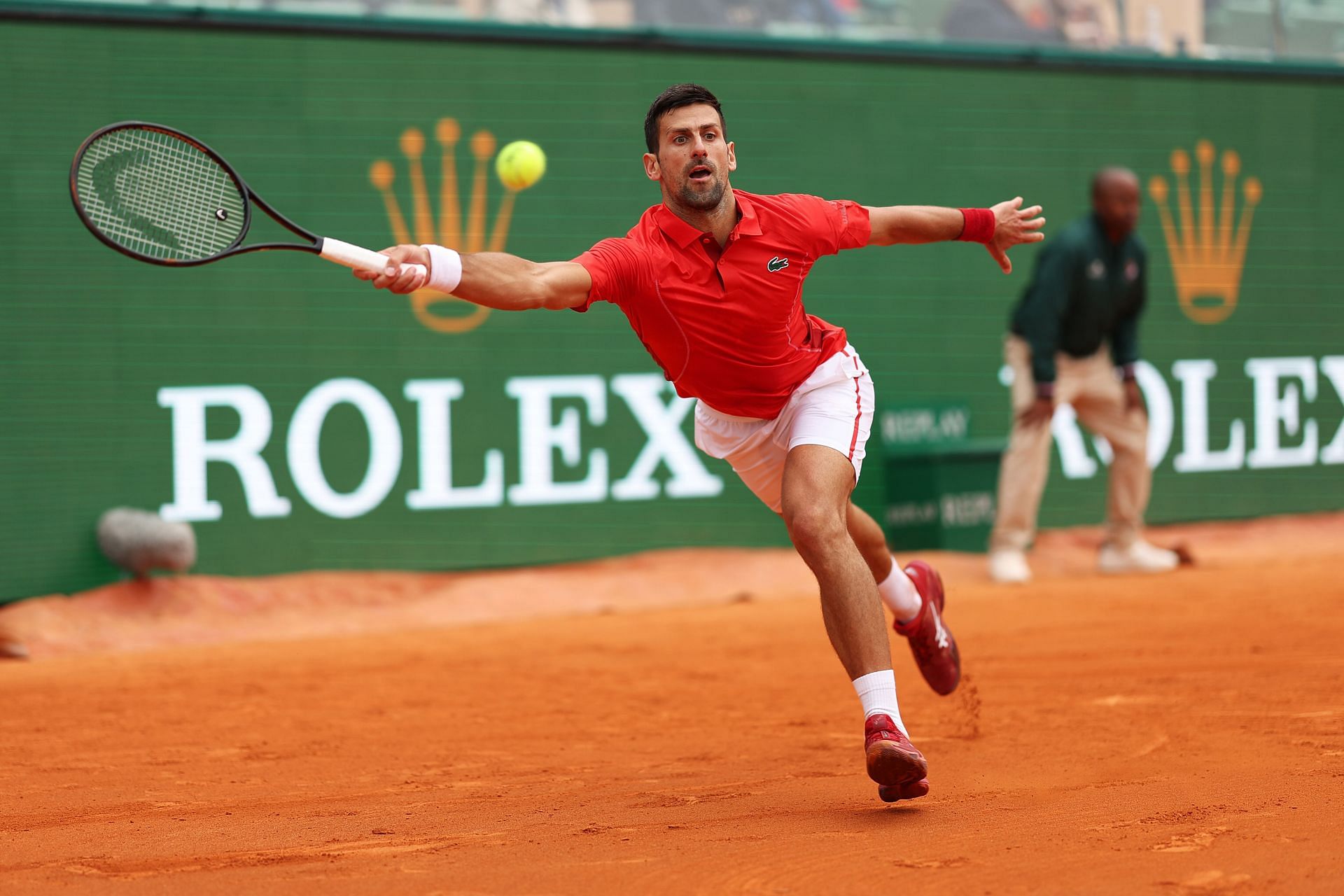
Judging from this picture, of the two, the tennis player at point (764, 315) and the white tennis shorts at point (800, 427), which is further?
the white tennis shorts at point (800, 427)

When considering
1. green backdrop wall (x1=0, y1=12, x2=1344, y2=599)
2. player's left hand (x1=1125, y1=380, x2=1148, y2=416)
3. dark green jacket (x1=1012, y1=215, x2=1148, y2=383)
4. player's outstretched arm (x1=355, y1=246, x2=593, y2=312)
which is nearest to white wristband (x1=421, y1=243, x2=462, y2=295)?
player's outstretched arm (x1=355, y1=246, x2=593, y2=312)

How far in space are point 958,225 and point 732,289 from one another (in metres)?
0.81

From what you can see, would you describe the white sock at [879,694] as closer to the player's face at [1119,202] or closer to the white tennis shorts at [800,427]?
the white tennis shorts at [800,427]

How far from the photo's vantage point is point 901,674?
6402 mm

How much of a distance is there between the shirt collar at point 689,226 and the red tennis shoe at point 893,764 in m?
1.42

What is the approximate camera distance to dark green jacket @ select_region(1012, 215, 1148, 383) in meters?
8.73

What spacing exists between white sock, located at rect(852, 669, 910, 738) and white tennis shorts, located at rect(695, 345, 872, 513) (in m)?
0.61

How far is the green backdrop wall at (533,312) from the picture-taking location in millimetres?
7992

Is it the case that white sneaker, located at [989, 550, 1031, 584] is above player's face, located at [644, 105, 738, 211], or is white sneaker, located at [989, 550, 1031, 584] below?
below

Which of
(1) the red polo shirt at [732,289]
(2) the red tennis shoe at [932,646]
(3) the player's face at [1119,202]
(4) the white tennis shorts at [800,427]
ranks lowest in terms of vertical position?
(2) the red tennis shoe at [932,646]

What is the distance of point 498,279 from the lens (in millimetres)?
3934

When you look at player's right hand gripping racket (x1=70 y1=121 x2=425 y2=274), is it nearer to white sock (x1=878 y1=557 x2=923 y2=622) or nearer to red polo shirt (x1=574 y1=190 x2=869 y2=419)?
red polo shirt (x1=574 y1=190 x2=869 y2=419)

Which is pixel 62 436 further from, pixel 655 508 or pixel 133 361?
pixel 655 508

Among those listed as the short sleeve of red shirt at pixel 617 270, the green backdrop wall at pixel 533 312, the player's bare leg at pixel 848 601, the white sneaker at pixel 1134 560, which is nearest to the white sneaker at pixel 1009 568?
the white sneaker at pixel 1134 560
